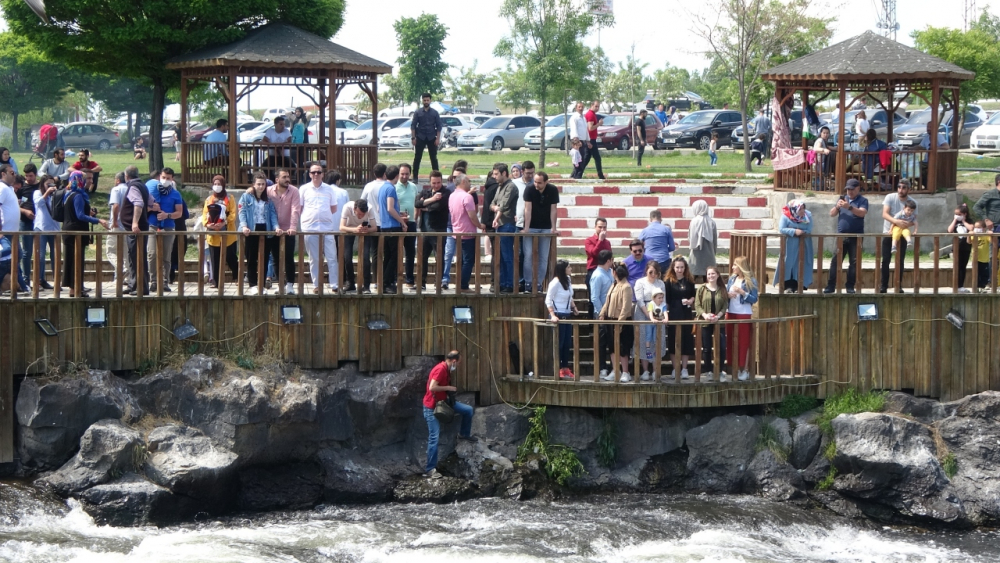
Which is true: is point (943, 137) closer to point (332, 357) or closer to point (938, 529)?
point (938, 529)

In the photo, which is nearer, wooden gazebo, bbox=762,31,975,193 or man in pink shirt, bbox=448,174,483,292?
man in pink shirt, bbox=448,174,483,292

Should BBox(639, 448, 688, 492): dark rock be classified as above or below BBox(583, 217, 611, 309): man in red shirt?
below

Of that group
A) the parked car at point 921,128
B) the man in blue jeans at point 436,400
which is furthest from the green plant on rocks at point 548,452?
the parked car at point 921,128

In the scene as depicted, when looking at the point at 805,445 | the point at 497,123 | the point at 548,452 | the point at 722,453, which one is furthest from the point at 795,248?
the point at 497,123

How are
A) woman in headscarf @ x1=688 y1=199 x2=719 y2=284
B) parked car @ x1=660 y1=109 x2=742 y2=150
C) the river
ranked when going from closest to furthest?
1. the river
2. woman in headscarf @ x1=688 y1=199 x2=719 y2=284
3. parked car @ x1=660 y1=109 x2=742 y2=150

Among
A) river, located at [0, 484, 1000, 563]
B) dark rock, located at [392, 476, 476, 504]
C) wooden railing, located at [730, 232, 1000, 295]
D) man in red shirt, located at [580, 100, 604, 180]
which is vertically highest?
man in red shirt, located at [580, 100, 604, 180]

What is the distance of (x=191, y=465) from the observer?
14883 millimetres

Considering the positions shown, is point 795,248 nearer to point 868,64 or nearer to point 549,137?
point 868,64

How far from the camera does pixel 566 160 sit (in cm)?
3262

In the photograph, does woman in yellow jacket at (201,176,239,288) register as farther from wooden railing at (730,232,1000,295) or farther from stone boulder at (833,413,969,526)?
stone boulder at (833,413,969,526)

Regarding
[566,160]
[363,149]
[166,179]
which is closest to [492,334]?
[166,179]

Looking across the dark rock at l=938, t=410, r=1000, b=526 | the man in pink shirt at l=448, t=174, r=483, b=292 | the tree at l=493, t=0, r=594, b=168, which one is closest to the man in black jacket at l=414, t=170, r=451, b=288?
the man in pink shirt at l=448, t=174, r=483, b=292

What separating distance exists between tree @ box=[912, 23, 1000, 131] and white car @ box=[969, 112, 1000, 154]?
160 inches

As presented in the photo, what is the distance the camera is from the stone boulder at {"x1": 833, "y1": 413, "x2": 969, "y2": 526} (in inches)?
623
